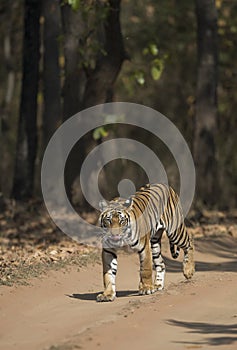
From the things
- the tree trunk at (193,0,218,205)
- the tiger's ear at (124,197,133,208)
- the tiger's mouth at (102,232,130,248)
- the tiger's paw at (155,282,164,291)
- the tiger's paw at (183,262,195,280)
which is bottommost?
the tiger's paw at (155,282,164,291)

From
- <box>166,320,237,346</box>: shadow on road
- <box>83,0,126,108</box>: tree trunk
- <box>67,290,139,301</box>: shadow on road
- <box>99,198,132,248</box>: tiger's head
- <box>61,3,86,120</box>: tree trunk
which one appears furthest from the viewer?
<box>61,3,86,120</box>: tree trunk

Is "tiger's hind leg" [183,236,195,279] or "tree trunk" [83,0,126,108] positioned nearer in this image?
"tiger's hind leg" [183,236,195,279]

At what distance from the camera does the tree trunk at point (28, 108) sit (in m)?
22.5

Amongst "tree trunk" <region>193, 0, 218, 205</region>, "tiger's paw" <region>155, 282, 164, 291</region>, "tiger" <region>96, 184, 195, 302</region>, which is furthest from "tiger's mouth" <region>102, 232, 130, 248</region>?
"tree trunk" <region>193, 0, 218, 205</region>

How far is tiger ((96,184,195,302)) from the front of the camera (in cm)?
1155

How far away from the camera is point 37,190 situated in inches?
1052

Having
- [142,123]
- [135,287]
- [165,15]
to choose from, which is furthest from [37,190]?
[135,287]

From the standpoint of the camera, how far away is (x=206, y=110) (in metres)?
21.4

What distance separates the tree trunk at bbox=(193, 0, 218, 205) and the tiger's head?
387 inches

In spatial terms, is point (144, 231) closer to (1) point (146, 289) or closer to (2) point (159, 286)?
(1) point (146, 289)

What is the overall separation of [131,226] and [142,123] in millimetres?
18600

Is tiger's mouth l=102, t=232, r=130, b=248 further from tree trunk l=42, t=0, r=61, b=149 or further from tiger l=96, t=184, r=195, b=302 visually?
tree trunk l=42, t=0, r=61, b=149

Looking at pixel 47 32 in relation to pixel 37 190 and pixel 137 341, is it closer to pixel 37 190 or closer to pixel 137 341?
pixel 37 190

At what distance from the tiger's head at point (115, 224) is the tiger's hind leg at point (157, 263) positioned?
1.06 m
